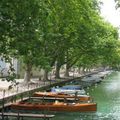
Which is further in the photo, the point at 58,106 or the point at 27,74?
the point at 27,74

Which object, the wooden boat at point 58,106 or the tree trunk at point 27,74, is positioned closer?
the wooden boat at point 58,106

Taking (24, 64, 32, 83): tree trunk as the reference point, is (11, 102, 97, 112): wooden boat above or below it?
below

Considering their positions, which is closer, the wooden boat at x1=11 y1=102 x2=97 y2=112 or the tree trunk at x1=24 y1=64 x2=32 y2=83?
the wooden boat at x1=11 y1=102 x2=97 y2=112

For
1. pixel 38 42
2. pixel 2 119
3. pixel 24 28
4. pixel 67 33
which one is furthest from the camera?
pixel 67 33

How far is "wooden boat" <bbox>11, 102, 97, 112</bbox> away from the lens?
35406mm

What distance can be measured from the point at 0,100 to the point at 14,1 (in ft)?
43.1

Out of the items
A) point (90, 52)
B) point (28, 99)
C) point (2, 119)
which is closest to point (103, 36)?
point (90, 52)

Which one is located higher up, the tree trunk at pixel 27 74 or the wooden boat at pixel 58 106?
the tree trunk at pixel 27 74

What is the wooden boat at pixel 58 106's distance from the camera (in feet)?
116

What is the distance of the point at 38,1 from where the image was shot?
23.6 metres

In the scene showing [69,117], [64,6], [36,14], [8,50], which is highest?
[64,6]

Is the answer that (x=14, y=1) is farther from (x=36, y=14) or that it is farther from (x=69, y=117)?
(x=69, y=117)

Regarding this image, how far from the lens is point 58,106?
117 feet

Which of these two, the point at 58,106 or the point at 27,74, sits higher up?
the point at 27,74
